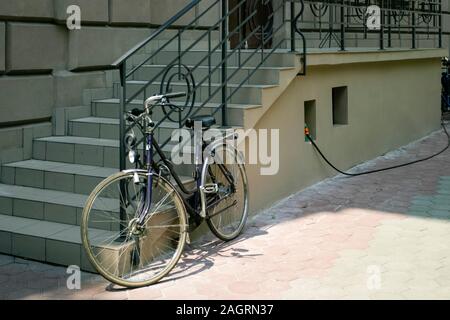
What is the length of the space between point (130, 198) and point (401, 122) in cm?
628

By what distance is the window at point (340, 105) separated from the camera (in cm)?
897

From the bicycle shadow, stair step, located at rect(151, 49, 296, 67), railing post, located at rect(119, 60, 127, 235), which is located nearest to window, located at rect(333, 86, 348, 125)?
→ stair step, located at rect(151, 49, 296, 67)

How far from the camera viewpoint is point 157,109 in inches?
289

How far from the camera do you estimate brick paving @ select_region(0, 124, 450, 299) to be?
497 cm

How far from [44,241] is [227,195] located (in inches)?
62.0

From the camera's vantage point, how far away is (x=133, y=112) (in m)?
5.36

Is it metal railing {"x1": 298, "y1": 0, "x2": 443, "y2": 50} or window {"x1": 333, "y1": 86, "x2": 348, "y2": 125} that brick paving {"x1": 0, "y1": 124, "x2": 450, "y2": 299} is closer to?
window {"x1": 333, "y1": 86, "x2": 348, "y2": 125}

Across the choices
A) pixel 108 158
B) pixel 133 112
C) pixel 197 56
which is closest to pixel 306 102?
pixel 197 56

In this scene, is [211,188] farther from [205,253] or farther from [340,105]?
[340,105]

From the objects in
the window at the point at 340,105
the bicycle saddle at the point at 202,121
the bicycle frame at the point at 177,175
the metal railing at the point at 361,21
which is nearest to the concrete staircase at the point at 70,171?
the bicycle frame at the point at 177,175

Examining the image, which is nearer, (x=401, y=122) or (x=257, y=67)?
(x=257, y=67)

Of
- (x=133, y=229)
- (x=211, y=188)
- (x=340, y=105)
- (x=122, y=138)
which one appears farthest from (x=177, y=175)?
(x=340, y=105)

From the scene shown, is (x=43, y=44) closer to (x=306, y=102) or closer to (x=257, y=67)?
(x=257, y=67)

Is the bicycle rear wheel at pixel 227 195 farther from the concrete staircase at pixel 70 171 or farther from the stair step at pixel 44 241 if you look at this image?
the stair step at pixel 44 241
